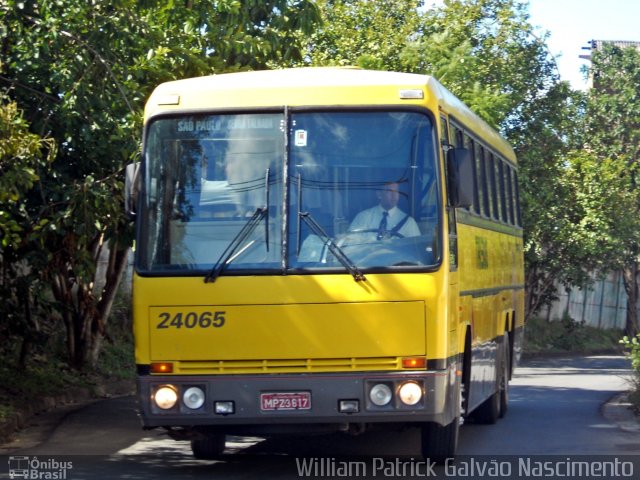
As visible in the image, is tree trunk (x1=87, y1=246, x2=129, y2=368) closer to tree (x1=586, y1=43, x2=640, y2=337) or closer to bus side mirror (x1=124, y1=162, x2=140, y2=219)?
bus side mirror (x1=124, y1=162, x2=140, y2=219)

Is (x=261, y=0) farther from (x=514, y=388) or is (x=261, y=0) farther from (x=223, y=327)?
(x=514, y=388)

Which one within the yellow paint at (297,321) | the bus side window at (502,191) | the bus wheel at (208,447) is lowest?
the bus wheel at (208,447)

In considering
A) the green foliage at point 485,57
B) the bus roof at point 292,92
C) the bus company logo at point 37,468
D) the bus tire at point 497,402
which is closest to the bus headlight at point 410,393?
the bus roof at point 292,92

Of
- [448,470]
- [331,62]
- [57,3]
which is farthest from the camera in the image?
[331,62]

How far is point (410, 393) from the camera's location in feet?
31.1

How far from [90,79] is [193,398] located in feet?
15.6

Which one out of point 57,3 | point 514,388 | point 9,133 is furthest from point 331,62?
point 9,133

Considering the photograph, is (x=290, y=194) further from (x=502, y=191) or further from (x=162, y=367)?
(x=502, y=191)

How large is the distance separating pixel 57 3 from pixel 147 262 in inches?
160

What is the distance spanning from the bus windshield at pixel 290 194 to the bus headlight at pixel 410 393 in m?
0.90

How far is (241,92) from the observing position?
10.1 meters

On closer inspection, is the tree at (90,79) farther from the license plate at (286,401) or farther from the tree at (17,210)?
the license plate at (286,401)

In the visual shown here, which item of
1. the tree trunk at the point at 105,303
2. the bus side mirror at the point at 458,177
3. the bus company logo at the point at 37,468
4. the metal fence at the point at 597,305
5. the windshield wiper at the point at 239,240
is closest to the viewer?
the windshield wiper at the point at 239,240

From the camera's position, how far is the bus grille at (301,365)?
9.57 metres
